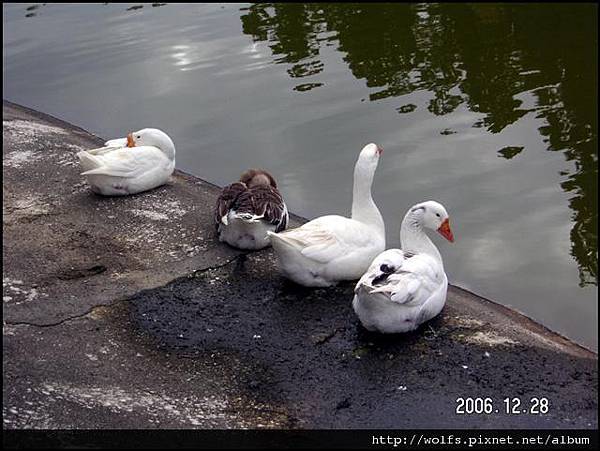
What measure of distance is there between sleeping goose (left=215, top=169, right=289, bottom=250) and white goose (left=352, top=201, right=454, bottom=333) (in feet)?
4.14

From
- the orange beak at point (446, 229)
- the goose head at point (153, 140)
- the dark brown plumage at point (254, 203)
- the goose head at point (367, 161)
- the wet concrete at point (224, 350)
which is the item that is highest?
the goose head at point (367, 161)

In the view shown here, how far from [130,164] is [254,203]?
1.76m

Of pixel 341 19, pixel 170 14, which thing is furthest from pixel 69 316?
pixel 170 14

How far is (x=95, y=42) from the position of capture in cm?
1483

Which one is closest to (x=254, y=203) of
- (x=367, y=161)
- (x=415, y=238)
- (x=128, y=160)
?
(x=367, y=161)

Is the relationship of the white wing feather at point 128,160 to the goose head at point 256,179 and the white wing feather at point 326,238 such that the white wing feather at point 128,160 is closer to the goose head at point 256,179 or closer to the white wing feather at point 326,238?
the goose head at point 256,179

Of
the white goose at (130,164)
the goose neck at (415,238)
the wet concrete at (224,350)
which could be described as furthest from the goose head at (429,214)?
the white goose at (130,164)

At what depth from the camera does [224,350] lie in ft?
18.7

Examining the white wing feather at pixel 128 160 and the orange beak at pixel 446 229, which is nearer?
the orange beak at pixel 446 229

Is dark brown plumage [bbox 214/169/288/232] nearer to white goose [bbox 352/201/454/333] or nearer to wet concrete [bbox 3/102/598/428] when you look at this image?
wet concrete [bbox 3/102/598/428]

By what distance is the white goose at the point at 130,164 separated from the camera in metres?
7.92

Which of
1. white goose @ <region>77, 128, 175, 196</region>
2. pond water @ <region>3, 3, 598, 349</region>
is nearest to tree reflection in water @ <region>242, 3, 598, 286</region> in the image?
pond water @ <region>3, 3, 598, 349</region>

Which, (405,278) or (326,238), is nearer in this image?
(405,278)

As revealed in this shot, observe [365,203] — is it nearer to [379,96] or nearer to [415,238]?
[415,238]
